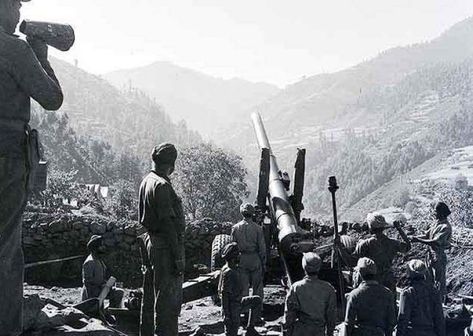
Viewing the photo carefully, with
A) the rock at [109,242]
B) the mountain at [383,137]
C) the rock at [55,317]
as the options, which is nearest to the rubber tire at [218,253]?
the rock at [55,317]

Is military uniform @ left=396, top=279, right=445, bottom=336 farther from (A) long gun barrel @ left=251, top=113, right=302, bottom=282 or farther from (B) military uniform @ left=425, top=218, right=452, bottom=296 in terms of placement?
(B) military uniform @ left=425, top=218, right=452, bottom=296

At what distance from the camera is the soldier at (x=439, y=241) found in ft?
28.7

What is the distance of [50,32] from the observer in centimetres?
366

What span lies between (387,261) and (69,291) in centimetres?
772

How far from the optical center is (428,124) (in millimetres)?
140500

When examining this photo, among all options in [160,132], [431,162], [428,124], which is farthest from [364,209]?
[160,132]

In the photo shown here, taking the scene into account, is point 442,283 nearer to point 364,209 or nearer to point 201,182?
point 201,182

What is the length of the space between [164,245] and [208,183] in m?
35.2

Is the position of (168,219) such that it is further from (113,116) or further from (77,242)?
(113,116)

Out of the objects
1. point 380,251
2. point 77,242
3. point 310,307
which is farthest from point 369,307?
point 77,242

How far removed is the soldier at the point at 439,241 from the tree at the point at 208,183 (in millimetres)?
30033

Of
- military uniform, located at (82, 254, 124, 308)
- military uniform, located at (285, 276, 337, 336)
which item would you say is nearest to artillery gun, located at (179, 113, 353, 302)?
military uniform, located at (82, 254, 124, 308)

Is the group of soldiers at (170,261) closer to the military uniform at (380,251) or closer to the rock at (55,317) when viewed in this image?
the military uniform at (380,251)

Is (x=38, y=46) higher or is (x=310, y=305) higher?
(x=38, y=46)
